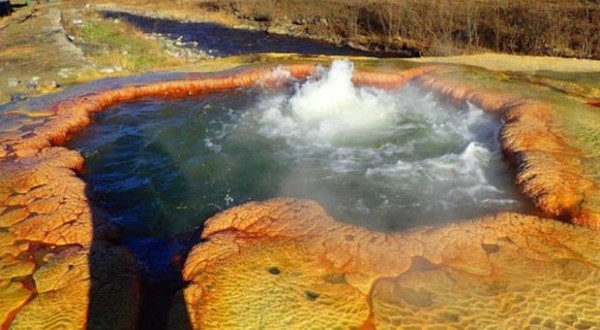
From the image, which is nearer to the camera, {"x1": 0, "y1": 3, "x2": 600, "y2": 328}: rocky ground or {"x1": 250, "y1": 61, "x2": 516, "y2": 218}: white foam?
{"x1": 0, "y1": 3, "x2": 600, "y2": 328}: rocky ground

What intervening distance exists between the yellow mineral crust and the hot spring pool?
827mm

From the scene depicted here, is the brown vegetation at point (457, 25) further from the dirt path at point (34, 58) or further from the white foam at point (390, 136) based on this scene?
the dirt path at point (34, 58)

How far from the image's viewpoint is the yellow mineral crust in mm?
4254

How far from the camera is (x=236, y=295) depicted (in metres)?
4.54

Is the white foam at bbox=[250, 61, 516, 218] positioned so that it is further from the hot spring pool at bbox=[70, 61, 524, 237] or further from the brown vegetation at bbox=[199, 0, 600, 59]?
the brown vegetation at bbox=[199, 0, 600, 59]

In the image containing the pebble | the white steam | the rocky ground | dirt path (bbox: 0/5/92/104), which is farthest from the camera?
the pebble

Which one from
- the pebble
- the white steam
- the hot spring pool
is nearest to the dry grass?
the pebble

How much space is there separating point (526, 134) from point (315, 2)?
25.6 meters

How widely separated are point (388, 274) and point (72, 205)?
443 cm

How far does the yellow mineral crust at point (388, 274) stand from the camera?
4254 mm

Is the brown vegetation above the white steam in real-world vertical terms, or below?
above

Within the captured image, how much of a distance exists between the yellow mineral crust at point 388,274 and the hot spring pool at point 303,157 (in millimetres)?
827

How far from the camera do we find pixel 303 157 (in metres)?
8.11

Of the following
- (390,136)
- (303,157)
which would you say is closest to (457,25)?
(390,136)
